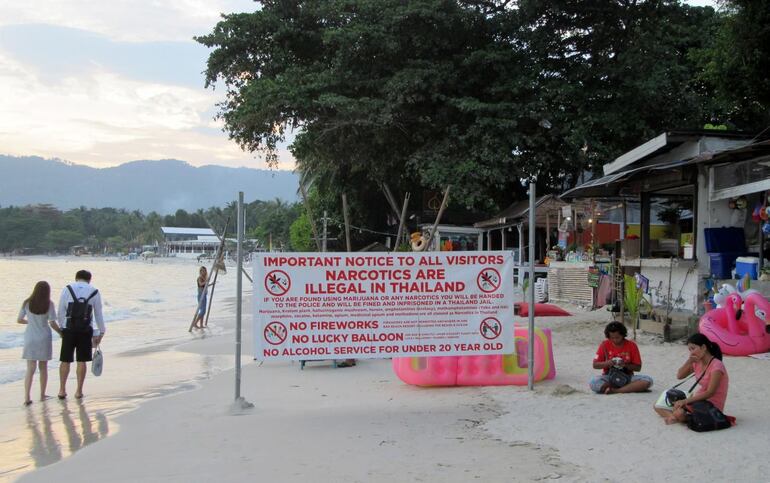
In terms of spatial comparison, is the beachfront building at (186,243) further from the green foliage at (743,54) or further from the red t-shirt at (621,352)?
the red t-shirt at (621,352)

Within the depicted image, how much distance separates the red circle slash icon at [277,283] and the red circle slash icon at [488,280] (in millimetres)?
2021

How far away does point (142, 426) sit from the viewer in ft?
22.0

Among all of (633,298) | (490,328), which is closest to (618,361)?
(490,328)

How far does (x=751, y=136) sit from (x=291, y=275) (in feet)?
27.5

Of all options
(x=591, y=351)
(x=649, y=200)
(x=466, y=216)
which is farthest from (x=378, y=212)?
(x=591, y=351)

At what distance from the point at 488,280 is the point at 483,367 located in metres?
1.43

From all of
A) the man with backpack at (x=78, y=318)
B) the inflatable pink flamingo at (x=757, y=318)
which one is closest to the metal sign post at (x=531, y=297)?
the inflatable pink flamingo at (x=757, y=318)

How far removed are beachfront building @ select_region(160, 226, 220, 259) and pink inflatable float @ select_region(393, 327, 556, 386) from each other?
128 meters

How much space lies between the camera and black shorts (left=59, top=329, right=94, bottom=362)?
8008mm

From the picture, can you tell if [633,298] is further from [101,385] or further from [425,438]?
[101,385]

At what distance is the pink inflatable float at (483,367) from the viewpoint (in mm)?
7691

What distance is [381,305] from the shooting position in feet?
21.7

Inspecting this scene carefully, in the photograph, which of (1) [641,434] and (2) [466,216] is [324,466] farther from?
(2) [466,216]

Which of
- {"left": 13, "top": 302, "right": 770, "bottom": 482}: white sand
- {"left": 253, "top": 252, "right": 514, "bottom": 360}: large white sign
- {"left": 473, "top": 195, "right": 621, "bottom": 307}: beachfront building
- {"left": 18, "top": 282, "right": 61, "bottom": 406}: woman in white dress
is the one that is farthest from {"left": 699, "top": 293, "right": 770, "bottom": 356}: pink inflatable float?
{"left": 18, "top": 282, "right": 61, "bottom": 406}: woman in white dress
